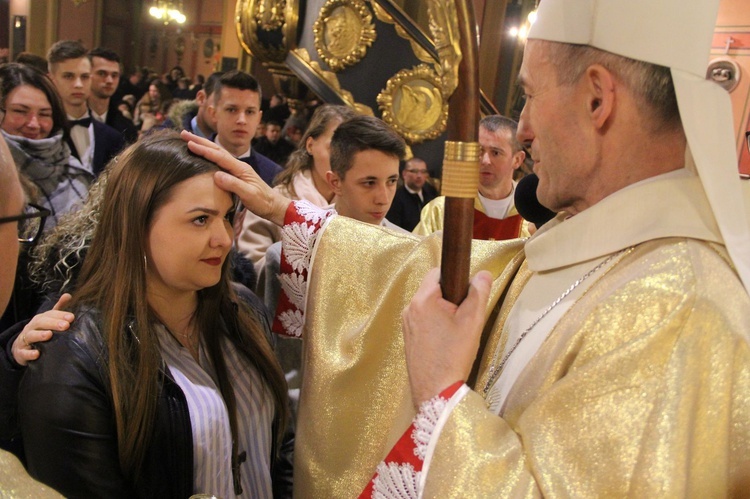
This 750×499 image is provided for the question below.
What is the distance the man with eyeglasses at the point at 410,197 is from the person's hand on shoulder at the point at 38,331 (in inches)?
139

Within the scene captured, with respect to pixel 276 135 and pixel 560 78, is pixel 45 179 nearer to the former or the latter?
pixel 560 78

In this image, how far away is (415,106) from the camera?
5961mm

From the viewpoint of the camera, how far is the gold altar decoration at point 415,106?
5.86m

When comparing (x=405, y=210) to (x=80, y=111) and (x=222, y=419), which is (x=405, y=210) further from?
(x=222, y=419)

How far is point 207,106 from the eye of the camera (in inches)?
168

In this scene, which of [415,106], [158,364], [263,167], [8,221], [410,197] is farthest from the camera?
[415,106]

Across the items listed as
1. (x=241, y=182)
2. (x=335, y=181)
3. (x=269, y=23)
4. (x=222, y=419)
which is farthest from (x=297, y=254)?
(x=269, y=23)

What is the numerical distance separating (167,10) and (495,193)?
39.6 feet

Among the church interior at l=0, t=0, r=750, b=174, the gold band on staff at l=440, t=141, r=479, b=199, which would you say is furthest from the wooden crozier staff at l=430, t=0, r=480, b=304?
the church interior at l=0, t=0, r=750, b=174

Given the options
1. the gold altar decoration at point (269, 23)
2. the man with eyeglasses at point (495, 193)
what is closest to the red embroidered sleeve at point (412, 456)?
the man with eyeglasses at point (495, 193)

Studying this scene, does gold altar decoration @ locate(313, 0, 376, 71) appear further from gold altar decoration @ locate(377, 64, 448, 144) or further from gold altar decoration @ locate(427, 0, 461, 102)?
gold altar decoration @ locate(427, 0, 461, 102)

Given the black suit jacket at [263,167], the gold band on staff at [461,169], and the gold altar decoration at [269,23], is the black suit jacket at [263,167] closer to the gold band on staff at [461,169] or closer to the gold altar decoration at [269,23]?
the gold altar decoration at [269,23]

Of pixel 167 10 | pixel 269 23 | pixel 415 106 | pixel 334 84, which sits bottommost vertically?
pixel 415 106

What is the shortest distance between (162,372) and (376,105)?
4593 mm
